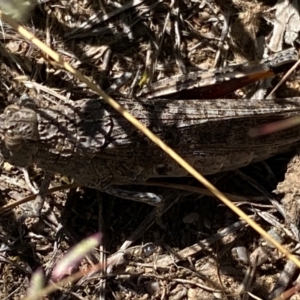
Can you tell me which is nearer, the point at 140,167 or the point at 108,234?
the point at 140,167

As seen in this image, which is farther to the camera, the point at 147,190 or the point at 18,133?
the point at 147,190

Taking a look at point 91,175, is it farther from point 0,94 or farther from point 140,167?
point 0,94

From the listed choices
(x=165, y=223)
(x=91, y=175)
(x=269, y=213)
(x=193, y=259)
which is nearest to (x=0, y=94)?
(x=91, y=175)

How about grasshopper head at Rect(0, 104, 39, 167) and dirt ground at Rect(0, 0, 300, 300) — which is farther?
dirt ground at Rect(0, 0, 300, 300)

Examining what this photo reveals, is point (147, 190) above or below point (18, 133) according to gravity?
below

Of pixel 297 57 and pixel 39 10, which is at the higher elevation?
pixel 39 10

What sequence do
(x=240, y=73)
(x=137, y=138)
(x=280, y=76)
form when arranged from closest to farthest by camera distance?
(x=137, y=138)
(x=240, y=73)
(x=280, y=76)

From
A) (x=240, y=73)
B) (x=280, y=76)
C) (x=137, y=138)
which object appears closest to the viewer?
(x=137, y=138)

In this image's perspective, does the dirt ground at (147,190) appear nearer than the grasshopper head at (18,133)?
No
